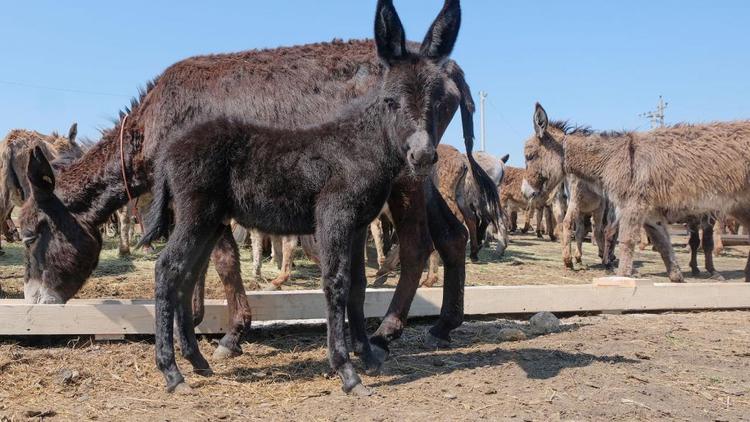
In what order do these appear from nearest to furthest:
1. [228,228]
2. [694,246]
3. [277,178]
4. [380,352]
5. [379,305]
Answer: [277,178] → [380,352] → [228,228] → [379,305] → [694,246]

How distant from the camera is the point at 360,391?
3.85 meters

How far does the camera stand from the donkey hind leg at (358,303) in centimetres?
450

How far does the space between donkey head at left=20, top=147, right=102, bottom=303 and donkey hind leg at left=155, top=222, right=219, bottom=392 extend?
1.35 meters

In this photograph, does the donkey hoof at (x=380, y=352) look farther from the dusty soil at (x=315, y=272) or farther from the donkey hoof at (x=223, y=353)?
the dusty soil at (x=315, y=272)

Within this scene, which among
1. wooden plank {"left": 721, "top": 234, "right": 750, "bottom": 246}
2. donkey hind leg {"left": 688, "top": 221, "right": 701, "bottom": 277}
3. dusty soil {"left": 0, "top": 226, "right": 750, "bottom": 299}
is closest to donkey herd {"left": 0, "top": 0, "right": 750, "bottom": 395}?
dusty soil {"left": 0, "top": 226, "right": 750, "bottom": 299}

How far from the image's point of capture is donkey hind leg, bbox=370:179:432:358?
5051 millimetres

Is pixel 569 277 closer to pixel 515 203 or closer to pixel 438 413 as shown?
pixel 438 413

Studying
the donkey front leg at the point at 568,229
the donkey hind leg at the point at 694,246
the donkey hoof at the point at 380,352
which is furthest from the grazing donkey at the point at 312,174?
the donkey hind leg at the point at 694,246

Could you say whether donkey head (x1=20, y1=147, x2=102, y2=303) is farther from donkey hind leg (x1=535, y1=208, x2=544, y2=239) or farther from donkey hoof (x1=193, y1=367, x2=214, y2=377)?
donkey hind leg (x1=535, y1=208, x2=544, y2=239)

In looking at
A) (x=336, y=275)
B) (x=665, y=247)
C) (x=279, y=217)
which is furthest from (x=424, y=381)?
(x=665, y=247)

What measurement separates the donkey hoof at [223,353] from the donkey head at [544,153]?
7.19m

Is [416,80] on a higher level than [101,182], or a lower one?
higher

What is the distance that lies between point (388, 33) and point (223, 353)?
2.61 meters

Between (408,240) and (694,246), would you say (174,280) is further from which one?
(694,246)
